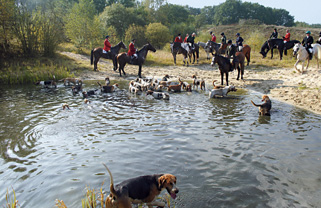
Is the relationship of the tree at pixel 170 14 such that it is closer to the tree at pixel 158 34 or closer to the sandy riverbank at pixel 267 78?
the tree at pixel 158 34

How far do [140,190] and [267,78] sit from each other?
55.9 ft

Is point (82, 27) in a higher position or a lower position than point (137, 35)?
higher

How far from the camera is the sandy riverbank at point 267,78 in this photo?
40.4 ft

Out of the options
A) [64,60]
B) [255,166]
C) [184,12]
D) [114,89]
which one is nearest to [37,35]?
[64,60]

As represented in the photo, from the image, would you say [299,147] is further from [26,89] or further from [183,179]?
[26,89]

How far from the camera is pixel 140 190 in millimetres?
3893

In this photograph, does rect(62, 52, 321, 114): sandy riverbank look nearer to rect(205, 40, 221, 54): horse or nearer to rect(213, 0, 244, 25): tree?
rect(205, 40, 221, 54): horse

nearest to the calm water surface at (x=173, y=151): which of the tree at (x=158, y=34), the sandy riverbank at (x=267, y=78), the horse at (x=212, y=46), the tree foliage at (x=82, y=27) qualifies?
the sandy riverbank at (x=267, y=78)

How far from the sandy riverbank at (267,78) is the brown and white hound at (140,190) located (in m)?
9.27

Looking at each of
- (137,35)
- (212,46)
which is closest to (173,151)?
(212,46)

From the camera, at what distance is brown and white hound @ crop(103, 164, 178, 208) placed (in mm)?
3581

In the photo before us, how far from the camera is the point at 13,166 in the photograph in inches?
226

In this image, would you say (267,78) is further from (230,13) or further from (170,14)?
(230,13)

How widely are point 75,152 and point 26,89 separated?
456 inches
